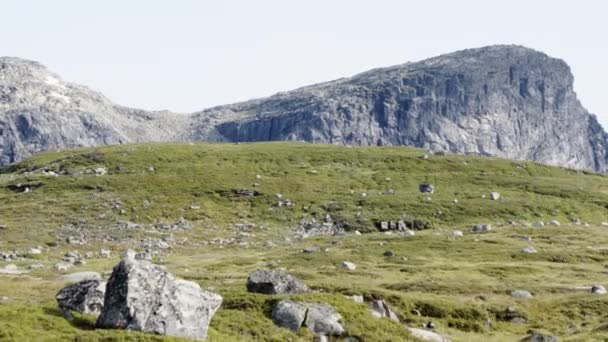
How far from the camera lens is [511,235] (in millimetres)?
99812

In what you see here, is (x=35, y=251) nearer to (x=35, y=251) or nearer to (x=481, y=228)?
(x=35, y=251)

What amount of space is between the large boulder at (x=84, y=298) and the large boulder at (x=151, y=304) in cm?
282

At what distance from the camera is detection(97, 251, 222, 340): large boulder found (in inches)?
1190

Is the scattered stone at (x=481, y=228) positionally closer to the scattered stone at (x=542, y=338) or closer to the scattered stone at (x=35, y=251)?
the scattered stone at (x=35, y=251)

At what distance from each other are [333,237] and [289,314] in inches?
2475

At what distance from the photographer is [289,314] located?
37.2m

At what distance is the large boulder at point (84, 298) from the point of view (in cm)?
3319

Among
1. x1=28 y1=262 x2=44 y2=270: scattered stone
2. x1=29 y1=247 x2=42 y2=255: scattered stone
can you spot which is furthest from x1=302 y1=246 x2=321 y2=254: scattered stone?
x1=29 y1=247 x2=42 y2=255: scattered stone

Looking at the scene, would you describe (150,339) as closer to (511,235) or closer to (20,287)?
(20,287)

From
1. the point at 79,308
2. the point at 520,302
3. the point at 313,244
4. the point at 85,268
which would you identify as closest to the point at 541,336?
the point at 520,302

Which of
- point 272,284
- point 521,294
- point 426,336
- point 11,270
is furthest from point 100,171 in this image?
point 426,336

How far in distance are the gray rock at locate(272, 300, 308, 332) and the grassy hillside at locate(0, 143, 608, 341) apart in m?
0.60

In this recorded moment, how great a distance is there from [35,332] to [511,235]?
8154 centimetres

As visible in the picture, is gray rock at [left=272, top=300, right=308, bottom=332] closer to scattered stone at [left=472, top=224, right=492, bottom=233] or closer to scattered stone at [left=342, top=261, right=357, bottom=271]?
scattered stone at [left=342, top=261, right=357, bottom=271]
